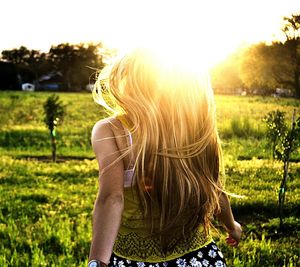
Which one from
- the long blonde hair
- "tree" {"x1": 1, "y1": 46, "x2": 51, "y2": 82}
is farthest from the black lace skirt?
"tree" {"x1": 1, "y1": 46, "x2": 51, "y2": 82}

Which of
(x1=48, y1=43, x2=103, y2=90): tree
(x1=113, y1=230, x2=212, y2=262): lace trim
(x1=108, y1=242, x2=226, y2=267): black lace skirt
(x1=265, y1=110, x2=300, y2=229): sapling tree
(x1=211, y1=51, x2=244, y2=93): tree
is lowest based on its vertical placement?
(x1=108, y1=242, x2=226, y2=267): black lace skirt

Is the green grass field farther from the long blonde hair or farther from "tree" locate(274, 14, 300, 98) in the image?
the long blonde hair

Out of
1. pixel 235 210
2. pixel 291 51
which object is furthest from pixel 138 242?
pixel 235 210

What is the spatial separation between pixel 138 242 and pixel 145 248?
1.5 inches

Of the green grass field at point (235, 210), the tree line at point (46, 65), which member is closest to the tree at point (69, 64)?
the tree line at point (46, 65)

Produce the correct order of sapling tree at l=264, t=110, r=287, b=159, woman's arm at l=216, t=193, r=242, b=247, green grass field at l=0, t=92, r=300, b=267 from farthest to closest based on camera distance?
sapling tree at l=264, t=110, r=287, b=159
green grass field at l=0, t=92, r=300, b=267
woman's arm at l=216, t=193, r=242, b=247

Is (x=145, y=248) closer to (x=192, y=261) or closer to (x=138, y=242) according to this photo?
(x=138, y=242)

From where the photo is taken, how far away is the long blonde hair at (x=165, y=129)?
222 cm

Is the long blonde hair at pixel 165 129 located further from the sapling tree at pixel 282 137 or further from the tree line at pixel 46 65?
the tree line at pixel 46 65

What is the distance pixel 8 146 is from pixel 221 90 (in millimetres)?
12548

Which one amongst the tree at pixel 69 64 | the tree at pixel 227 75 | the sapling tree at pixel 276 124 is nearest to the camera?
the tree at pixel 227 75

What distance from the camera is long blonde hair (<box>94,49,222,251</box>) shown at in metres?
2.22

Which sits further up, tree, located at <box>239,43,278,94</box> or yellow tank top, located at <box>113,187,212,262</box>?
tree, located at <box>239,43,278,94</box>

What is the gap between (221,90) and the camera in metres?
4.62
